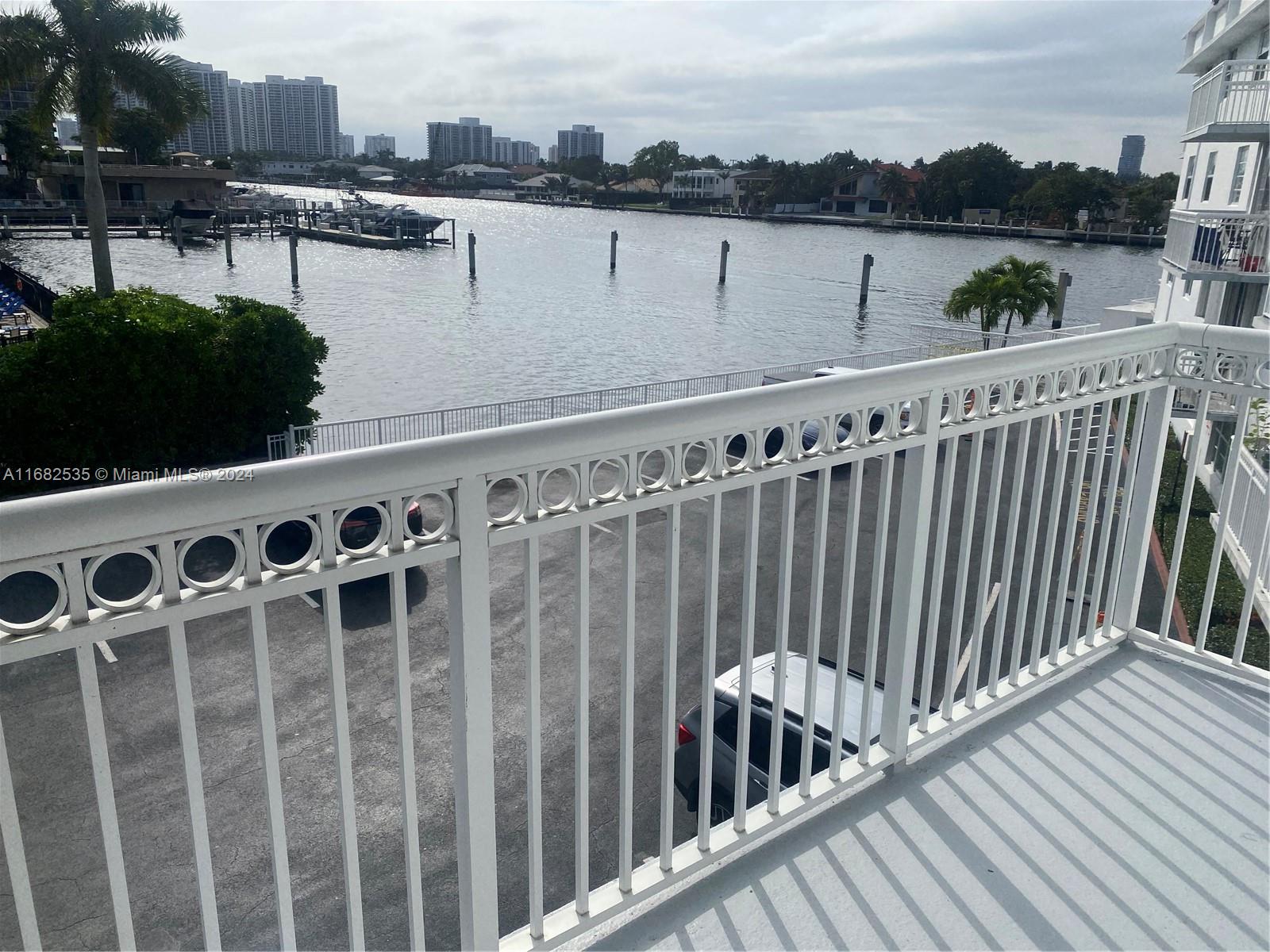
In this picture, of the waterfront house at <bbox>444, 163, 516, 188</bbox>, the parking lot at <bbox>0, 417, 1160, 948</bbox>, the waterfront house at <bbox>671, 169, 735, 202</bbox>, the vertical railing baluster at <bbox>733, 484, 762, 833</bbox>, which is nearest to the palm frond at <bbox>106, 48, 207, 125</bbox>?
the parking lot at <bbox>0, 417, 1160, 948</bbox>

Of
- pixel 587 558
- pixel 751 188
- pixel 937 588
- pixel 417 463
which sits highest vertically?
pixel 751 188

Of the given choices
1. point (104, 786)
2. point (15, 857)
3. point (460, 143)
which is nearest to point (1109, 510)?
point (104, 786)

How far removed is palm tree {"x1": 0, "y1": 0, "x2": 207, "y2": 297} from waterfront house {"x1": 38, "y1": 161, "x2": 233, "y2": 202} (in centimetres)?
5433

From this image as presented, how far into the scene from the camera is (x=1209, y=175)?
22.0 m

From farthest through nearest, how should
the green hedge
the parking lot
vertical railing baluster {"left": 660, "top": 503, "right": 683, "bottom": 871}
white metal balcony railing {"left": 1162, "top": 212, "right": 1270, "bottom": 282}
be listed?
white metal balcony railing {"left": 1162, "top": 212, "right": 1270, "bottom": 282}
the green hedge
the parking lot
vertical railing baluster {"left": 660, "top": 503, "right": 683, "bottom": 871}

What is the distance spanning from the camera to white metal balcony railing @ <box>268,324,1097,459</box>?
14664mm

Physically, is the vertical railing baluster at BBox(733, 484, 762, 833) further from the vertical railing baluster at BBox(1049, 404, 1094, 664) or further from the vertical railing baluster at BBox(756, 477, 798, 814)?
the vertical railing baluster at BBox(1049, 404, 1094, 664)

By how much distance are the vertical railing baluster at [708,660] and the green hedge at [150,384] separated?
12449 millimetres

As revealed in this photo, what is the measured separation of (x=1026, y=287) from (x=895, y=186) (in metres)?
89.9

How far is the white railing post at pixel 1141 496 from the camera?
307cm

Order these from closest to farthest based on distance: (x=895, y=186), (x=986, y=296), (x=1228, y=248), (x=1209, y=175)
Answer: (x=1228, y=248), (x=1209, y=175), (x=986, y=296), (x=895, y=186)

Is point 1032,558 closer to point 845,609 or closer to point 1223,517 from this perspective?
point 845,609

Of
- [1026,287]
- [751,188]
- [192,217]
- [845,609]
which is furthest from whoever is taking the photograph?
[751,188]

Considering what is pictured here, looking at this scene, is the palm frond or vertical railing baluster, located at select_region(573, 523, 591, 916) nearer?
vertical railing baluster, located at select_region(573, 523, 591, 916)
